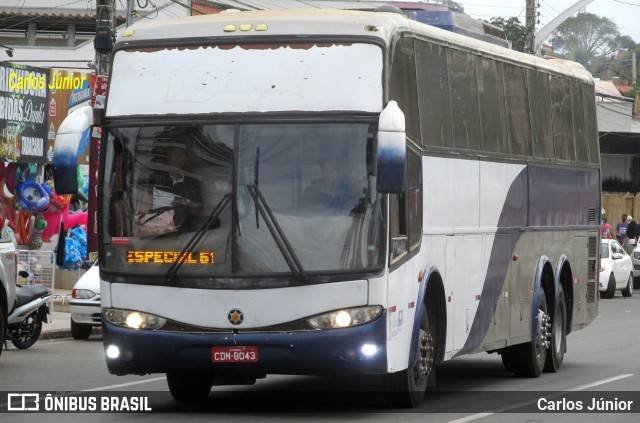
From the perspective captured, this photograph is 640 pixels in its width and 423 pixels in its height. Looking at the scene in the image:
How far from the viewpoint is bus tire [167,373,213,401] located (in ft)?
42.9

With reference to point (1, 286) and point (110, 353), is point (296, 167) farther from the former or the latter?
point (1, 286)

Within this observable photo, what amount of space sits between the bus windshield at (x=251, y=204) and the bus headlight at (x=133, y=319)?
0.34m

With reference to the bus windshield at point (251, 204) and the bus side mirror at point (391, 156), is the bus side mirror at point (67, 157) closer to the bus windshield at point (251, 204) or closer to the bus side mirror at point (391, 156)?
the bus windshield at point (251, 204)

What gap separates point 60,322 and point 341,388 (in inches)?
418

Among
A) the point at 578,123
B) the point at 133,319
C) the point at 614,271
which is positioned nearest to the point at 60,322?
the point at 578,123

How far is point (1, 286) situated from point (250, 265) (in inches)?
230

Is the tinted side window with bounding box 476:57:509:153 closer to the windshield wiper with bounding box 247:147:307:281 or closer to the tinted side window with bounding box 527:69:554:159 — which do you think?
the tinted side window with bounding box 527:69:554:159

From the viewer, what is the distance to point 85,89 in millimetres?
30438

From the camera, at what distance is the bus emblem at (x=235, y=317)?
1129 centimetres

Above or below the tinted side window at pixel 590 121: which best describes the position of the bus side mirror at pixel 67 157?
below

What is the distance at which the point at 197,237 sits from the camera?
37.4 feet

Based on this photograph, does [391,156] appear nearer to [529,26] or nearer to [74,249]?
[74,249]

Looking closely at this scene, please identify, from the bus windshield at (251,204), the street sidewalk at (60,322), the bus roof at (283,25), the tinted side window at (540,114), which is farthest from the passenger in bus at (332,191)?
the street sidewalk at (60,322)

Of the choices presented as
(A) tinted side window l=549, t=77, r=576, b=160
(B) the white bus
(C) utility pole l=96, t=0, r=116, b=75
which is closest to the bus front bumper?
(B) the white bus
